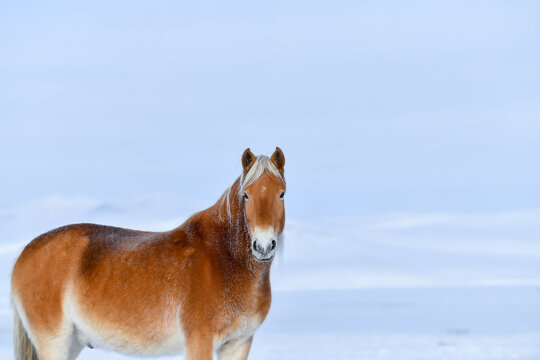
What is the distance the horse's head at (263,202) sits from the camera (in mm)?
6648

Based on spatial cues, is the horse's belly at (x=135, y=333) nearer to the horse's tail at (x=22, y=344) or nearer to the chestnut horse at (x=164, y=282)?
the chestnut horse at (x=164, y=282)

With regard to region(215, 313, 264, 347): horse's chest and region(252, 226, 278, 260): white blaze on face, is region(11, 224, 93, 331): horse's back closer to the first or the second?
region(215, 313, 264, 347): horse's chest

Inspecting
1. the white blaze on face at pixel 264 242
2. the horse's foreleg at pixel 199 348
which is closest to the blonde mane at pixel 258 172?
the white blaze on face at pixel 264 242

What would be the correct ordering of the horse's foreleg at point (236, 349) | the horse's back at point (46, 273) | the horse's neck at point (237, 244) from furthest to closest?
the horse's back at point (46, 273) < the horse's foreleg at point (236, 349) < the horse's neck at point (237, 244)

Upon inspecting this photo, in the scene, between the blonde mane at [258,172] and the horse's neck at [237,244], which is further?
the horse's neck at [237,244]

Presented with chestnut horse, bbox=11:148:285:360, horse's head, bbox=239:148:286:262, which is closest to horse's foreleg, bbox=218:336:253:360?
chestnut horse, bbox=11:148:285:360

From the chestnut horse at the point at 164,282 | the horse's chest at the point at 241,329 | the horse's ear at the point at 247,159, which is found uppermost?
the horse's ear at the point at 247,159

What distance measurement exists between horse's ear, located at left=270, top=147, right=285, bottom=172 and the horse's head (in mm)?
20

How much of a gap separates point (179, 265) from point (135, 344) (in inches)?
35.0

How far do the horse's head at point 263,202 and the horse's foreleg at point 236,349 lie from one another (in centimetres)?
100

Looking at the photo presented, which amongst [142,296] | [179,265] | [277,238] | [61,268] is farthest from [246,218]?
[61,268]

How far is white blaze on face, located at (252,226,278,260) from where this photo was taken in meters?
6.61

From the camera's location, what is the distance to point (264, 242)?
6.61m

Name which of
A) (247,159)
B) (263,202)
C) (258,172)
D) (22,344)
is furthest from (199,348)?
(22,344)
